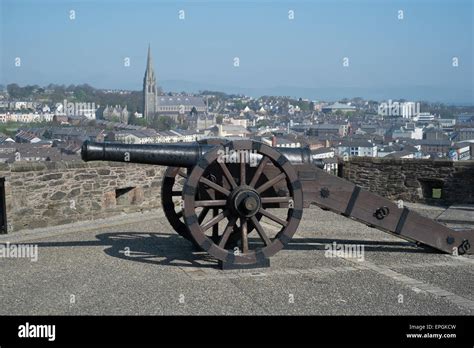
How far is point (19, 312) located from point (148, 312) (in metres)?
1.16

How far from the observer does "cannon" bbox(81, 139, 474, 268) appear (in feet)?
23.0

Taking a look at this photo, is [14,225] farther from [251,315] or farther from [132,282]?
[251,315]

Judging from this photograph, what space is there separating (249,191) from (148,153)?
126 centimetres

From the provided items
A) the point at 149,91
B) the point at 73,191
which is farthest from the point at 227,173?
the point at 149,91

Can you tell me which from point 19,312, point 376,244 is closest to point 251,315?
point 19,312

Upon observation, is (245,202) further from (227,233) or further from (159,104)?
(159,104)

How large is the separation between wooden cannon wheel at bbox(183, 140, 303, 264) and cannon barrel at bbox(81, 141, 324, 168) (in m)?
0.26

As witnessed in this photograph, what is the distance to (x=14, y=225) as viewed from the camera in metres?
9.98

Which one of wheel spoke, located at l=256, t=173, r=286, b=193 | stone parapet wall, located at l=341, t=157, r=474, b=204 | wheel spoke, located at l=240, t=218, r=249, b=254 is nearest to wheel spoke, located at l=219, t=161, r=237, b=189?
wheel spoke, located at l=256, t=173, r=286, b=193

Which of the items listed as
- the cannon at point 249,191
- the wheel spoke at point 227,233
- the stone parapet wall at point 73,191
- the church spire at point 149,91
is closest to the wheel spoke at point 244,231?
the cannon at point 249,191

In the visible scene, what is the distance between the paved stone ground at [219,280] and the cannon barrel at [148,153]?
4.05 feet

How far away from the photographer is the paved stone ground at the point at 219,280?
5742 mm

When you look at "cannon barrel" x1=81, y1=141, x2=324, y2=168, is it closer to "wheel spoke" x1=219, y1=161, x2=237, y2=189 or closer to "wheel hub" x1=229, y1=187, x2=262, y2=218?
"wheel spoke" x1=219, y1=161, x2=237, y2=189
